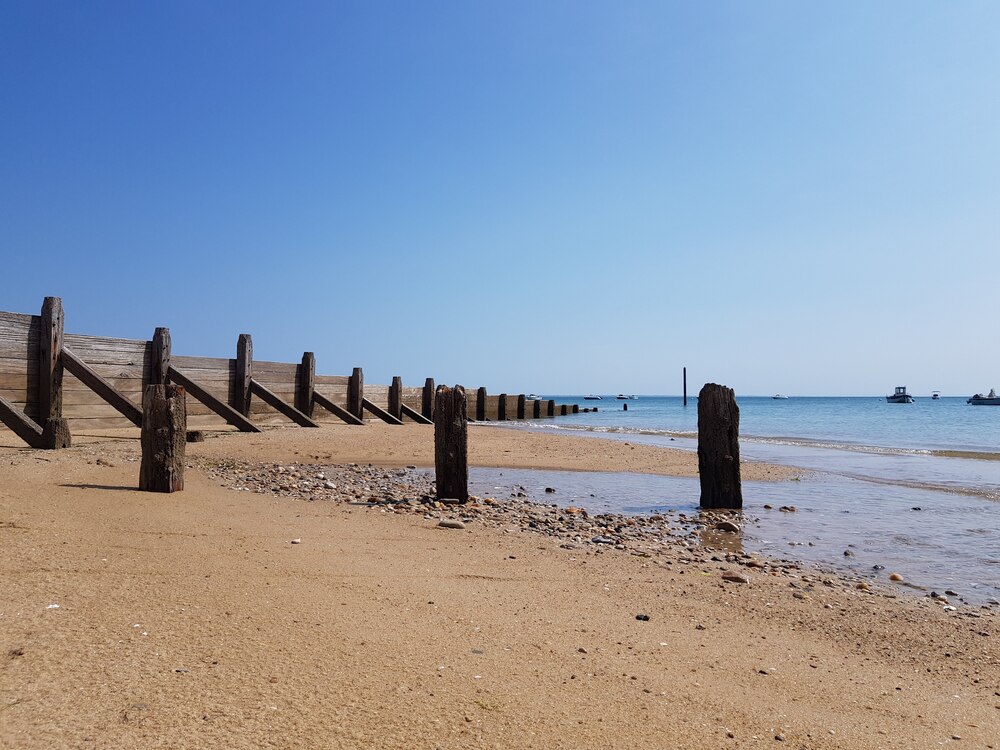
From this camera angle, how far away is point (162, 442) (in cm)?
624

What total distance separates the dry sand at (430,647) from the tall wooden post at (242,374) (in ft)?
32.4

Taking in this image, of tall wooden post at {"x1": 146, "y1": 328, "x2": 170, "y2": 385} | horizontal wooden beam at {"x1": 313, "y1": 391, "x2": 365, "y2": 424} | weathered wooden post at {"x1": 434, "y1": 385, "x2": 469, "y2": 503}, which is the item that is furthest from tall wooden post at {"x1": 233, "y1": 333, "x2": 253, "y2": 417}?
weathered wooden post at {"x1": 434, "y1": 385, "x2": 469, "y2": 503}

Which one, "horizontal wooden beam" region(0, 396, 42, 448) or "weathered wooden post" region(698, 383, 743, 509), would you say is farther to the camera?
"horizontal wooden beam" region(0, 396, 42, 448)

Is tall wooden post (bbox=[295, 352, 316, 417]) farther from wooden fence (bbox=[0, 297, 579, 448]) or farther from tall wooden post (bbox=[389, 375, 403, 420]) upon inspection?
tall wooden post (bbox=[389, 375, 403, 420])

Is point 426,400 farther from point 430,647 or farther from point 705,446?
point 430,647

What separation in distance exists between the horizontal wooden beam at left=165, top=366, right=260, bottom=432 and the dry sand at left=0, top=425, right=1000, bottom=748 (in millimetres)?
7166

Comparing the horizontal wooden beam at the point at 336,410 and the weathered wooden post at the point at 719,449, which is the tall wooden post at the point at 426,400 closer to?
the horizontal wooden beam at the point at 336,410

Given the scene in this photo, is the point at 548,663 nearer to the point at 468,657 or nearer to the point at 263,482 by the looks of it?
the point at 468,657

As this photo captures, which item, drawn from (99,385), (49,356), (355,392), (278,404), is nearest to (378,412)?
(355,392)

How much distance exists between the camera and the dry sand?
7.13 feet

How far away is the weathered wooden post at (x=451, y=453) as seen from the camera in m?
7.60

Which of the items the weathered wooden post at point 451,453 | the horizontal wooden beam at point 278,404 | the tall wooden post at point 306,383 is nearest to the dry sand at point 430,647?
the weathered wooden post at point 451,453

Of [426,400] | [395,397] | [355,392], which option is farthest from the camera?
[426,400]

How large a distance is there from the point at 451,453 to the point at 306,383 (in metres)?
10.4
